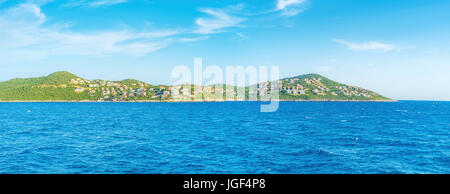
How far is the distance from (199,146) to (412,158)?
37222 mm

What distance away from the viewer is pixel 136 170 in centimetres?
3353

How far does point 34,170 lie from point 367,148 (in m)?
55.6
